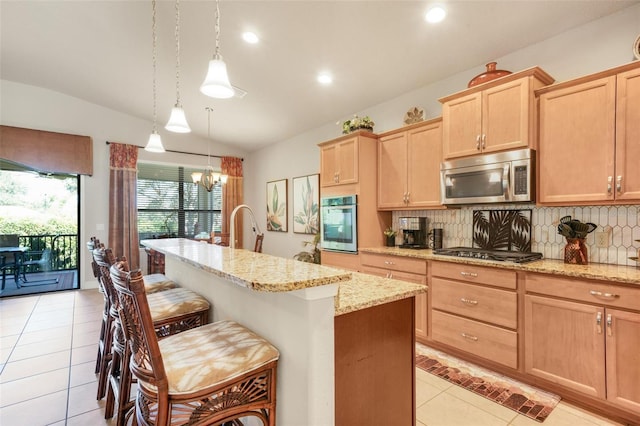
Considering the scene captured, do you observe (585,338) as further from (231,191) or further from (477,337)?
(231,191)

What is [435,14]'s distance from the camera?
96.8 inches

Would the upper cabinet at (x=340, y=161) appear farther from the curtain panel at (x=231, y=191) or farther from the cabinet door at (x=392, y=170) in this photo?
the curtain panel at (x=231, y=191)

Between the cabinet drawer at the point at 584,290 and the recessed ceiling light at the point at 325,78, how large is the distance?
293 centimetres

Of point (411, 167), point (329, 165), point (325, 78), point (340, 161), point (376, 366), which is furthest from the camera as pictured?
point (329, 165)

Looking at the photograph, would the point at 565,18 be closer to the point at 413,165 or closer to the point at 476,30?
the point at 476,30

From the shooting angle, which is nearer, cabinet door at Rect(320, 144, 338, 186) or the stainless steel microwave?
the stainless steel microwave

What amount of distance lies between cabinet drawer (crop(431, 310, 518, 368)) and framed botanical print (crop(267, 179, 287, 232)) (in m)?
3.75

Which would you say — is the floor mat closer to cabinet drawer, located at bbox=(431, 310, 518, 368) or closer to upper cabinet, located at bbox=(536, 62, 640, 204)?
cabinet drawer, located at bbox=(431, 310, 518, 368)

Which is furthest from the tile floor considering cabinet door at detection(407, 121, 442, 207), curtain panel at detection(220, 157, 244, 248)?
curtain panel at detection(220, 157, 244, 248)

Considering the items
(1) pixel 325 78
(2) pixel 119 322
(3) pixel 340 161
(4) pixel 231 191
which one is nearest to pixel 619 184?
(3) pixel 340 161

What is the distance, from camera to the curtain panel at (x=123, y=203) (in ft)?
17.9

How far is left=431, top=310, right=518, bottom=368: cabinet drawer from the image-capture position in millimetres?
2314

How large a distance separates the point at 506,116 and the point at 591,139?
60 cm

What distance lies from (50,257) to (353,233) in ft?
18.0
